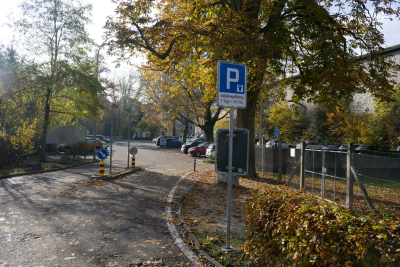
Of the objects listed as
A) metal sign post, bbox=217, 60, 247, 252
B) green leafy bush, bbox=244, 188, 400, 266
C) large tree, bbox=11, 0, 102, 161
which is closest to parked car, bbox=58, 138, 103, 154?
large tree, bbox=11, 0, 102, 161

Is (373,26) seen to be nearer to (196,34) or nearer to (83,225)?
(196,34)

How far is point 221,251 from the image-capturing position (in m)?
5.15

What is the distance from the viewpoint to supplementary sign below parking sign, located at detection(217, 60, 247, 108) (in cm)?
519

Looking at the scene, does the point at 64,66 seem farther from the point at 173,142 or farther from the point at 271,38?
the point at 173,142

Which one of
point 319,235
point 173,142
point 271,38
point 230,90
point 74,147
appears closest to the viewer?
point 319,235

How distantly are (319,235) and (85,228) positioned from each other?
5018 mm

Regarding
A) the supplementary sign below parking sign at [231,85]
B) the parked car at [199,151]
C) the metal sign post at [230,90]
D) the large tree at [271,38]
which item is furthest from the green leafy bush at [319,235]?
the parked car at [199,151]

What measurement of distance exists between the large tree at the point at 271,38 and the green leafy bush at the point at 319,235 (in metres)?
8.19

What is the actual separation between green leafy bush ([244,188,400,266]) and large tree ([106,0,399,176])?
819 centimetres

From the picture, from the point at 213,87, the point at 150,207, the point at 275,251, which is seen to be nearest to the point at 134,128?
the point at 213,87

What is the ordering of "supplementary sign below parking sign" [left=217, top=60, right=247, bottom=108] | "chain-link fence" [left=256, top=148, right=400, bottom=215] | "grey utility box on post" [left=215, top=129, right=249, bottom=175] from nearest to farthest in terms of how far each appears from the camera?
1. "supplementary sign below parking sign" [left=217, top=60, right=247, bottom=108]
2. "grey utility box on post" [left=215, top=129, right=249, bottom=175]
3. "chain-link fence" [left=256, top=148, right=400, bottom=215]

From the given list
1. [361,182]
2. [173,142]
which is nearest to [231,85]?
[361,182]

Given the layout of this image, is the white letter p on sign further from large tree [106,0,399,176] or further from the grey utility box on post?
large tree [106,0,399,176]

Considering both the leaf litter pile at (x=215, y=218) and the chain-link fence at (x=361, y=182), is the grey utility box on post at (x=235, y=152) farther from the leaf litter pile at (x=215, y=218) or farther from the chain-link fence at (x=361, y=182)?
the chain-link fence at (x=361, y=182)
